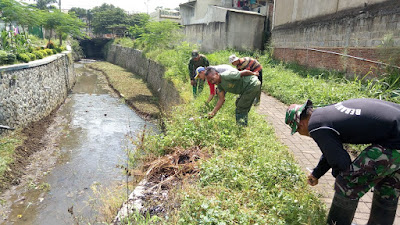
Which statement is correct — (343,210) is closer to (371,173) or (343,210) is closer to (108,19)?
(371,173)

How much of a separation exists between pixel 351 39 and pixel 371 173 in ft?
24.3

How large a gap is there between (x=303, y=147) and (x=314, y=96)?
262 centimetres

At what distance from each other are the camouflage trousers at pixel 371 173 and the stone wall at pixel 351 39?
17.7 feet

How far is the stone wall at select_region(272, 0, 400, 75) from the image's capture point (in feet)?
21.9

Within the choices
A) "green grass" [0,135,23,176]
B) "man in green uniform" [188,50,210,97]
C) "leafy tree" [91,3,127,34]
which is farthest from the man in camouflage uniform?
"leafy tree" [91,3,127,34]

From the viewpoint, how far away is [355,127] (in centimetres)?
211

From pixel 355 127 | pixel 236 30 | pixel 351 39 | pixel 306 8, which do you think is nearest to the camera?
pixel 355 127

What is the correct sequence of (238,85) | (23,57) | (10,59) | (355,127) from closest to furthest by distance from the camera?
(355,127) → (238,85) → (10,59) → (23,57)

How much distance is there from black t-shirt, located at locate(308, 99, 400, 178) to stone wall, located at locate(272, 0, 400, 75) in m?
5.55

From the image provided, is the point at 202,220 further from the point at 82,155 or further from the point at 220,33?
the point at 220,33

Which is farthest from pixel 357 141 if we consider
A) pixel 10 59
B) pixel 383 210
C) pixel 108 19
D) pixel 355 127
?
pixel 108 19

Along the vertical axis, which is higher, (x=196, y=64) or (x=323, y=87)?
(x=196, y=64)

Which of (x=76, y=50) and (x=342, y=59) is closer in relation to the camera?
(x=342, y=59)

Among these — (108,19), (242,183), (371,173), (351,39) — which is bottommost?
(242,183)
